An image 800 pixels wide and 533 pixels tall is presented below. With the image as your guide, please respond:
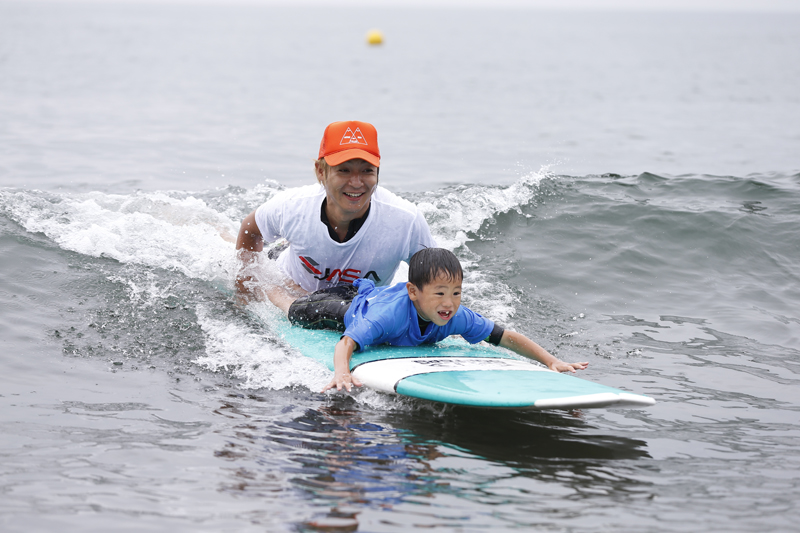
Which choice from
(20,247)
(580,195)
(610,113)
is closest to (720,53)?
(610,113)

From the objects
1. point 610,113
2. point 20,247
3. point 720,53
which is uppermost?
point 720,53

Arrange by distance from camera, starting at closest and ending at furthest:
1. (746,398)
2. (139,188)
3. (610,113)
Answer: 1. (746,398)
2. (139,188)
3. (610,113)

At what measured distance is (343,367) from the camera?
4293mm

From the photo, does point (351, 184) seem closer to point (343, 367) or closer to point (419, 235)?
point (419, 235)

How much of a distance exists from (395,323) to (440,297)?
1.39ft

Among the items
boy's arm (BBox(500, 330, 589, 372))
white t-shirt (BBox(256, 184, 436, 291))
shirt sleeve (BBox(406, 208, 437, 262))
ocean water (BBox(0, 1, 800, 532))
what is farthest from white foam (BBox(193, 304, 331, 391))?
boy's arm (BBox(500, 330, 589, 372))

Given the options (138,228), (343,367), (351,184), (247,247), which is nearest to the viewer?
(343,367)

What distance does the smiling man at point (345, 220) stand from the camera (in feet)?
15.6

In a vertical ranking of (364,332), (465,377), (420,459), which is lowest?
(420,459)

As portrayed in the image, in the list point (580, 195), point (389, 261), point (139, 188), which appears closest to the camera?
point (389, 261)

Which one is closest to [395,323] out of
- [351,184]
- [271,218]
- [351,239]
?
[351,239]

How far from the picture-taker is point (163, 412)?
4277mm

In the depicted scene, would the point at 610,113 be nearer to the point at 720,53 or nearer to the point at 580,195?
the point at 580,195

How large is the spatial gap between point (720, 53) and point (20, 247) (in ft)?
183
